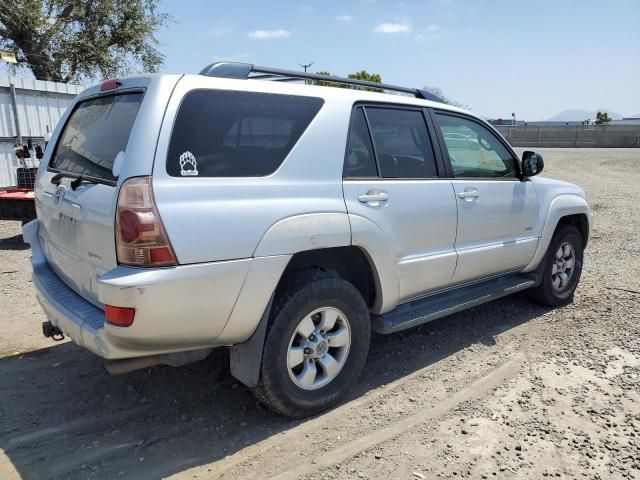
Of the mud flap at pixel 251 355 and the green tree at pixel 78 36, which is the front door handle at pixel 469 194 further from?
the green tree at pixel 78 36

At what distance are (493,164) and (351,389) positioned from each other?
7.40ft

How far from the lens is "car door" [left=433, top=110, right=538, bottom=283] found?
4.05 metres

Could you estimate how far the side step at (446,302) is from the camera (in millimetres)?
3625

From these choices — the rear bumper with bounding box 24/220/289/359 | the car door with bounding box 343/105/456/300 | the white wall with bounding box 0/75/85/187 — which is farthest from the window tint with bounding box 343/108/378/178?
the white wall with bounding box 0/75/85/187

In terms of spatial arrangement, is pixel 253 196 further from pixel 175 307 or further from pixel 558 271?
pixel 558 271

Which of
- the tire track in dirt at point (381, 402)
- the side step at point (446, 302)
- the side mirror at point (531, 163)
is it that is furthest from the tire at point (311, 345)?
the side mirror at point (531, 163)

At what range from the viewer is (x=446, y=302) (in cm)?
402

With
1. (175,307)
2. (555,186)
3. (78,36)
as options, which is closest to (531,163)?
(555,186)

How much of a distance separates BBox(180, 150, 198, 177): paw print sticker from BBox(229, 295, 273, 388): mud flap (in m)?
0.81

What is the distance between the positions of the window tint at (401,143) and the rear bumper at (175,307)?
1150 millimetres

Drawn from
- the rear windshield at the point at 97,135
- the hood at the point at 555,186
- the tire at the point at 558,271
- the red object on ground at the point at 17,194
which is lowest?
the tire at the point at 558,271

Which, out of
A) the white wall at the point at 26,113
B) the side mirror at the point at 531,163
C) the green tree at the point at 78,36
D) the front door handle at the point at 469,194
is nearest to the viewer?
the front door handle at the point at 469,194

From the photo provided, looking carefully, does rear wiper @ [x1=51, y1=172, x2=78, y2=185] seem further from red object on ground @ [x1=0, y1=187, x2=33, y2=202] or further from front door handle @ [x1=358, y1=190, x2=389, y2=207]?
red object on ground @ [x1=0, y1=187, x2=33, y2=202]

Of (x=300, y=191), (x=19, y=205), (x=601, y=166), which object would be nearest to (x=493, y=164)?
(x=300, y=191)
